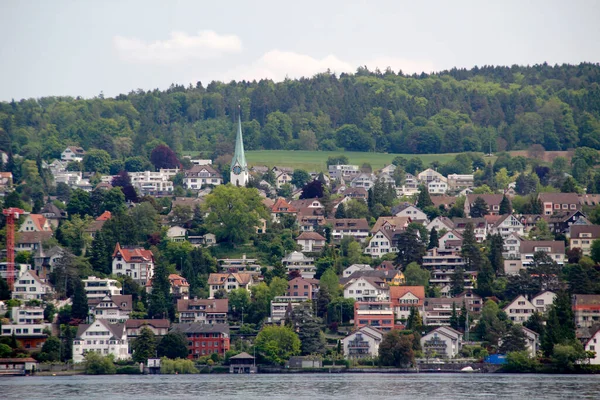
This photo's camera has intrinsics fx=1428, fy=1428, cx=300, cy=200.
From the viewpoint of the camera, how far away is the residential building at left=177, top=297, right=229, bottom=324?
349 ft

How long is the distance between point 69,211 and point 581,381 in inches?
2359

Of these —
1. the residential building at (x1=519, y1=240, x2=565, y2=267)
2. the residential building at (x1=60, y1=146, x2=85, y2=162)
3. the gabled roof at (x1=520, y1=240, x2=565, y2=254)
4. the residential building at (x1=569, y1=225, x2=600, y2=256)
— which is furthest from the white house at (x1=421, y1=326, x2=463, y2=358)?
the residential building at (x1=60, y1=146, x2=85, y2=162)

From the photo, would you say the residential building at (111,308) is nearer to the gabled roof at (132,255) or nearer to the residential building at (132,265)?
the residential building at (132,265)

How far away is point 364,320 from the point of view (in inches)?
4114

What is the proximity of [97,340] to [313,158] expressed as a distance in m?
81.1

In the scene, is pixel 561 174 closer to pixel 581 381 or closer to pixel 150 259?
pixel 150 259

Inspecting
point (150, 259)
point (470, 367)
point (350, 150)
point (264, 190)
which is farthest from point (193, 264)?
A: point (350, 150)

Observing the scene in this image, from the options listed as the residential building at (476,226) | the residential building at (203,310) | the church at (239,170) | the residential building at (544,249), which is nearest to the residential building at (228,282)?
the residential building at (203,310)

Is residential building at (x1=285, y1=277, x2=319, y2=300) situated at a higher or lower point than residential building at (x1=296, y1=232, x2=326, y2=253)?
lower

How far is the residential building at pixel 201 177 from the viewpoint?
159m

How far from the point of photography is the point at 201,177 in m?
160

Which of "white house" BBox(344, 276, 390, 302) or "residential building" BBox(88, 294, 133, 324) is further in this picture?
"white house" BBox(344, 276, 390, 302)

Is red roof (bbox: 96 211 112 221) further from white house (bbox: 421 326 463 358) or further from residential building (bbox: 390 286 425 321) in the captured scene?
white house (bbox: 421 326 463 358)

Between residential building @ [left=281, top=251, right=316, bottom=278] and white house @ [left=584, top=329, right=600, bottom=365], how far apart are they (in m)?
27.4
